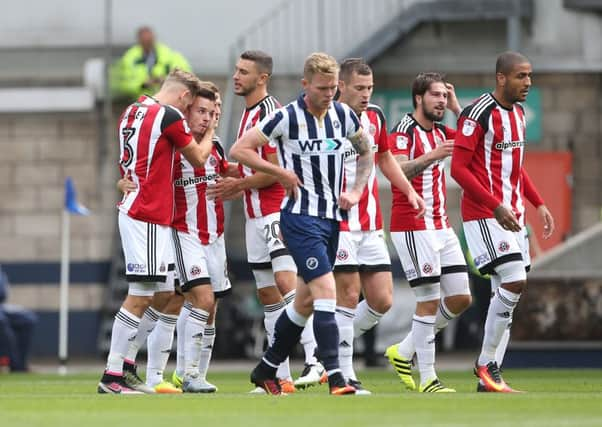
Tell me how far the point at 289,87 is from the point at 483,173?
9.48 m

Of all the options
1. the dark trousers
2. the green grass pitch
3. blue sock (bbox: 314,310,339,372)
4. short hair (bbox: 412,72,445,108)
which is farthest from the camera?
the dark trousers

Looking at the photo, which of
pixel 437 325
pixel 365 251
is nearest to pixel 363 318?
pixel 437 325

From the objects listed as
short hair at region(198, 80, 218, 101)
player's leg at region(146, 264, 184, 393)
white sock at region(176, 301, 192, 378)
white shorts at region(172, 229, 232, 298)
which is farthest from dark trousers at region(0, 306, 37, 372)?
short hair at region(198, 80, 218, 101)

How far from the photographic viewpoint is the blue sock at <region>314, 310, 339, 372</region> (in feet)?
34.9

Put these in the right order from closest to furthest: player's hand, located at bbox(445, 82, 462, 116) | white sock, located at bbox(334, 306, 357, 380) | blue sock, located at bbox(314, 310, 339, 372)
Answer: blue sock, located at bbox(314, 310, 339, 372)
white sock, located at bbox(334, 306, 357, 380)
player's hand, located at bbox(445, 82, 462, 116)

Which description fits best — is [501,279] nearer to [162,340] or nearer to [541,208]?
[541,208]

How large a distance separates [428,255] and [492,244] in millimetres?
650

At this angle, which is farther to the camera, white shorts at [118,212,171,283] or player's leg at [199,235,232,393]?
player's leg at [199,235,232,393]

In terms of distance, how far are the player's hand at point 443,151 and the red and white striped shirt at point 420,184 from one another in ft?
0.81

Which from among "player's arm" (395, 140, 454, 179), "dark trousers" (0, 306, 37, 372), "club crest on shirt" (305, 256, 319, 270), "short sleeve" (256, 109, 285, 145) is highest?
"short sleeve" (256, 109, 285, 145)

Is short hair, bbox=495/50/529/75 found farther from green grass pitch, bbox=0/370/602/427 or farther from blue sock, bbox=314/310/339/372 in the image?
blue sock, bbox=314/310/339/372

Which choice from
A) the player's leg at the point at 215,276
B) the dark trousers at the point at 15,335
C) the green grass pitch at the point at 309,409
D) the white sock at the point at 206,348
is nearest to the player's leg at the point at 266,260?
the player's leg at the point at 215,276

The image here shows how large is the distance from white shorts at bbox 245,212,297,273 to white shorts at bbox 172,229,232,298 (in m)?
0.24

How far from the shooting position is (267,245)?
1284cm
